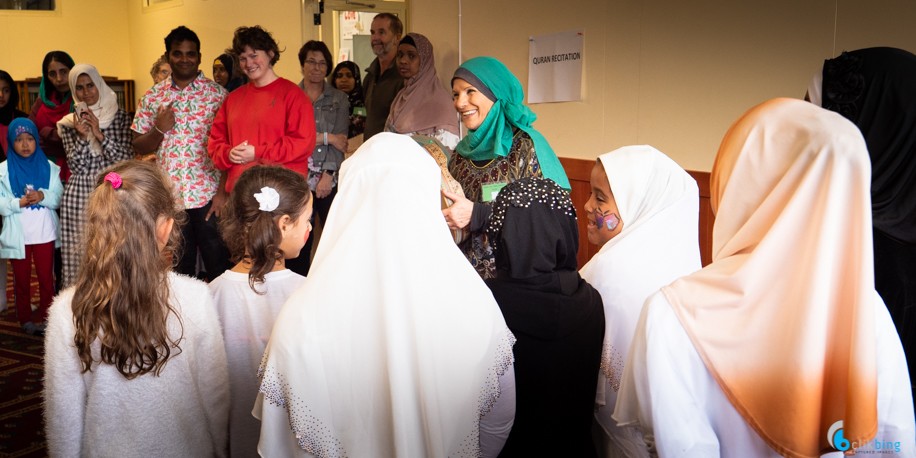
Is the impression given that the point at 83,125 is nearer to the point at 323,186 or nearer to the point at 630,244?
the point at 323,186

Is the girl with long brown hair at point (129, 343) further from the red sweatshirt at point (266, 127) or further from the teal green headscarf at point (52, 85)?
the teal green headscarf at point (52, 85)

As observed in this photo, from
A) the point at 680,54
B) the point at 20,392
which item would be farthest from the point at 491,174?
the point at 20,392

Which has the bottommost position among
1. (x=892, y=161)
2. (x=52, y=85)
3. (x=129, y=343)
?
(x=129, y=343)

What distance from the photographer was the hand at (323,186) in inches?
185

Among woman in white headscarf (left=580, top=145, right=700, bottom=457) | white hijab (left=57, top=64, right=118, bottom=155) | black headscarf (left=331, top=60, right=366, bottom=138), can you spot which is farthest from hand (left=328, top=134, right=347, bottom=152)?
woman in white headscarf (left=580, top=145, right=700, bottom=457)

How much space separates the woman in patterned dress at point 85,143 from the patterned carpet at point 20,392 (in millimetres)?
455

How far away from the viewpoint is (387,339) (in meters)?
1.60

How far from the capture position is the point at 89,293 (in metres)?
1.72

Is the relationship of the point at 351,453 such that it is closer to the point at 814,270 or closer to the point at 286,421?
the point at 286,421

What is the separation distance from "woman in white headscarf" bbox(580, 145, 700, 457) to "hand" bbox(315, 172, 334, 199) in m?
2.66

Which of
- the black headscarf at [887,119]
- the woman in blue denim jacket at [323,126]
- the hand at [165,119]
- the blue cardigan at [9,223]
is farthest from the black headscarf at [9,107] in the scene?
the black headscarf at [887,119]

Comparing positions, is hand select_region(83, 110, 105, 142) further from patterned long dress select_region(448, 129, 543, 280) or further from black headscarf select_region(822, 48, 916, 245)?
black headscarf select_region(822, 48, 916, 245)

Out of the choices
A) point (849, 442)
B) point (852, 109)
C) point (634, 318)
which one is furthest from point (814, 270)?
point (852, 109)

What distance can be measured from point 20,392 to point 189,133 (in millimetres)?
1595
